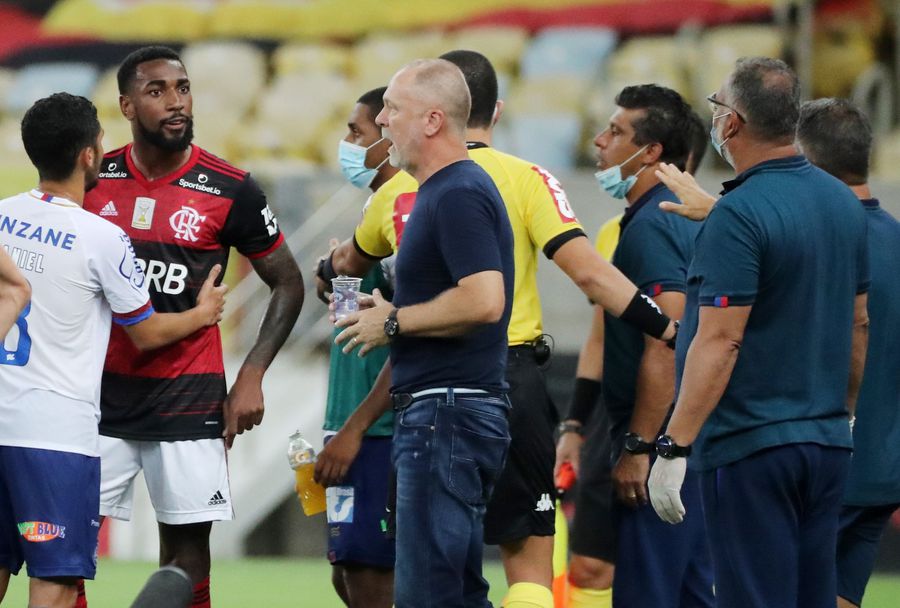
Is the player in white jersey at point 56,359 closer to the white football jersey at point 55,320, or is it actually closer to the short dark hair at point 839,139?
the white football jersey at point 55,320

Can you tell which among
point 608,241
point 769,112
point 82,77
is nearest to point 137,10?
point 82,77

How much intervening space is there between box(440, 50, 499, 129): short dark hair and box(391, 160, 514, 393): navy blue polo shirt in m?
0.77

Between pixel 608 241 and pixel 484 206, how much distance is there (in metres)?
2.19

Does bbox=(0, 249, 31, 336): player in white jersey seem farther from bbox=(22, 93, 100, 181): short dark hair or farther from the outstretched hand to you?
the outstretched hand

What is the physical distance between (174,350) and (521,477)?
1291mm

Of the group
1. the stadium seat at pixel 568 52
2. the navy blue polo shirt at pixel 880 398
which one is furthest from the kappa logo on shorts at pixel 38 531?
the stadium seat at pixel 568 52

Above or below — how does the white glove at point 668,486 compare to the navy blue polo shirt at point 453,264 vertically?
below

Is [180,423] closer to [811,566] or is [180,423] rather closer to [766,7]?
[811,566]

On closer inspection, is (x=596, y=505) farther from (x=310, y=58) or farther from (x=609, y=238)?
(x=310, y=58)

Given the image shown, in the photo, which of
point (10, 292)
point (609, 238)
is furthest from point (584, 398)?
point (10, 292)

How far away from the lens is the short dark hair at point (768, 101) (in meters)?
3.89

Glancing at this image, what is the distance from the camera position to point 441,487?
390cm

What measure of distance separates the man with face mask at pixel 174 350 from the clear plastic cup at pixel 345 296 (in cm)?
74

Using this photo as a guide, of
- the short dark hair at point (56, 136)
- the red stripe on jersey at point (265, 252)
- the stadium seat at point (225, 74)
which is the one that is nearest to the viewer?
the short dark hair at point (56, 136)
